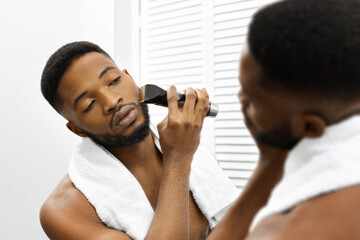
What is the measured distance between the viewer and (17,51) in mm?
1568

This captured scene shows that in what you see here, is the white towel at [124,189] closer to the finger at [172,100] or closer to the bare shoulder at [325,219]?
the finger at [172,100]

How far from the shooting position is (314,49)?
311mm

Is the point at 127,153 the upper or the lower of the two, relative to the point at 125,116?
lower

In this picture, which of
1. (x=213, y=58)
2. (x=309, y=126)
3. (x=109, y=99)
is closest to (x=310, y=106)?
(x=309, y=126)

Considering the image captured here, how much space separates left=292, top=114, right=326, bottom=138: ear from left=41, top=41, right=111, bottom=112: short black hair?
2.53ft

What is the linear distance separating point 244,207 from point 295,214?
0.57 feet

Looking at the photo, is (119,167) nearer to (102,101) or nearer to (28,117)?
(102,101)

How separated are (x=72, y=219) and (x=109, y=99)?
322mm

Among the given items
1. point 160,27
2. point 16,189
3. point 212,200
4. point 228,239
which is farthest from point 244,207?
point 160,27

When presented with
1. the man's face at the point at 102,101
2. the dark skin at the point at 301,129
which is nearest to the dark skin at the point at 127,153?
the man's face at the point at 102,101

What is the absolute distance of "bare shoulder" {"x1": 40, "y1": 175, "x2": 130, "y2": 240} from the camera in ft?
2.93

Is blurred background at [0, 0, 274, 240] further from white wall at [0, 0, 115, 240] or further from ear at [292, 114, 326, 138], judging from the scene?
ear at [292, 114, 326, 138]

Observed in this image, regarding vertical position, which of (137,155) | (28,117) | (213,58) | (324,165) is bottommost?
(28,117)

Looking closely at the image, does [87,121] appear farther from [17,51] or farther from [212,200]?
[17,51]
